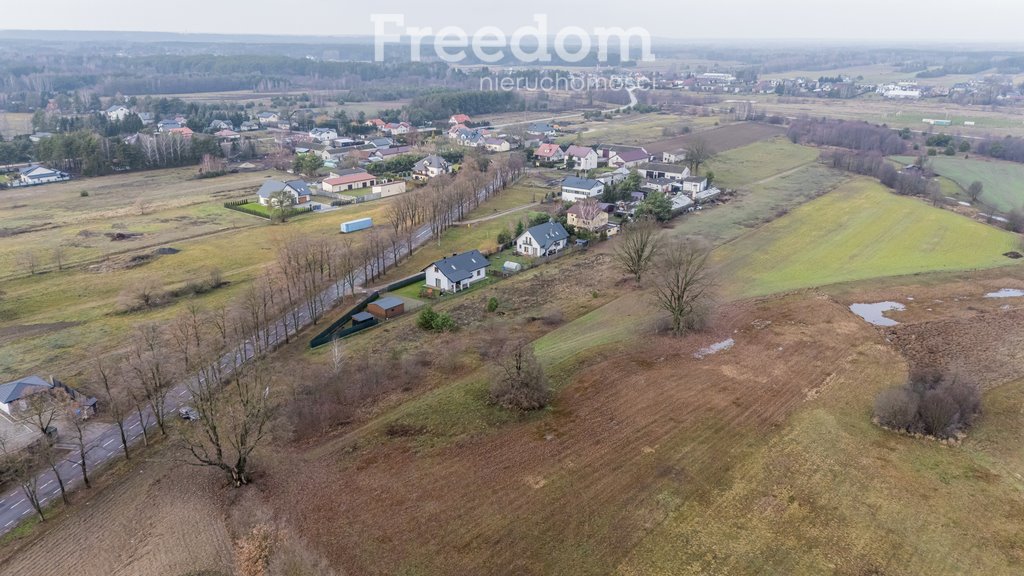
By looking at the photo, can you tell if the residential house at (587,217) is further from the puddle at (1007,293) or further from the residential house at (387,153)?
the residential house at (387,153)

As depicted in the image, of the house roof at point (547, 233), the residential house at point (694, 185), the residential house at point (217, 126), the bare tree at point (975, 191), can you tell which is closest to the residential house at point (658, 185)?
the residential house at point (694, 185)

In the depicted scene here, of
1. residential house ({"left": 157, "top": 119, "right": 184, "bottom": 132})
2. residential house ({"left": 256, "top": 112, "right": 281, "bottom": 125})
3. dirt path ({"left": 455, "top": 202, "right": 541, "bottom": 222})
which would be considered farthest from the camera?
residential house ({"left": 256, "top": 112, "right": 281, "bottom": 125})

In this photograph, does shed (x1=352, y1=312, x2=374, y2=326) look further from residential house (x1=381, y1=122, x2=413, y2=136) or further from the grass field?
the grass field

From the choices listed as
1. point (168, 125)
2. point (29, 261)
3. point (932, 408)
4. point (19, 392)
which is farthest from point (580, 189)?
point (168, 125)

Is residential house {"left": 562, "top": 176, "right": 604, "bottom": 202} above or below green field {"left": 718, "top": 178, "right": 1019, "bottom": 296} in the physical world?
above

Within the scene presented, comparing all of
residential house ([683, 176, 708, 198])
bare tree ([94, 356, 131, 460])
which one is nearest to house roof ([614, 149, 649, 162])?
residential house ([683, 176, 708, 198])
